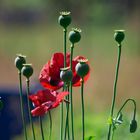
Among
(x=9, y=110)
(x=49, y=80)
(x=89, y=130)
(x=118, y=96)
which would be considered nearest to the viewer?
(x=49, y=80)

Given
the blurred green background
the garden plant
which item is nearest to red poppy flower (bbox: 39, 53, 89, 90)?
the garden plant

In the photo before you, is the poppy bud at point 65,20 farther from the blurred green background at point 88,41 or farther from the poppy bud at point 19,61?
the blurred green background at point 88,41

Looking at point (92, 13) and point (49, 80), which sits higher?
point (49, 80)

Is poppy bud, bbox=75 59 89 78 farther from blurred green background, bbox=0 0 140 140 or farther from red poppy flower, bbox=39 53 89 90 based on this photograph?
blurred green background, bbox=0 0 140 140

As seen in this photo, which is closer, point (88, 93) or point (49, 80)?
point (49, 80)

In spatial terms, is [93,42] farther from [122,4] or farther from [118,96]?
[118,96]

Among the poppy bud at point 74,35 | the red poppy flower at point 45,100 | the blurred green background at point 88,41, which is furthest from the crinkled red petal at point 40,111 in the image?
the blurred green background at point 88,41

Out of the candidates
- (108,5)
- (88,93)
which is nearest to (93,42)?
(108,5)

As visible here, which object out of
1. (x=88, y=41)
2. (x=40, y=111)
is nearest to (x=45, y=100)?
(x=40, y=111)
